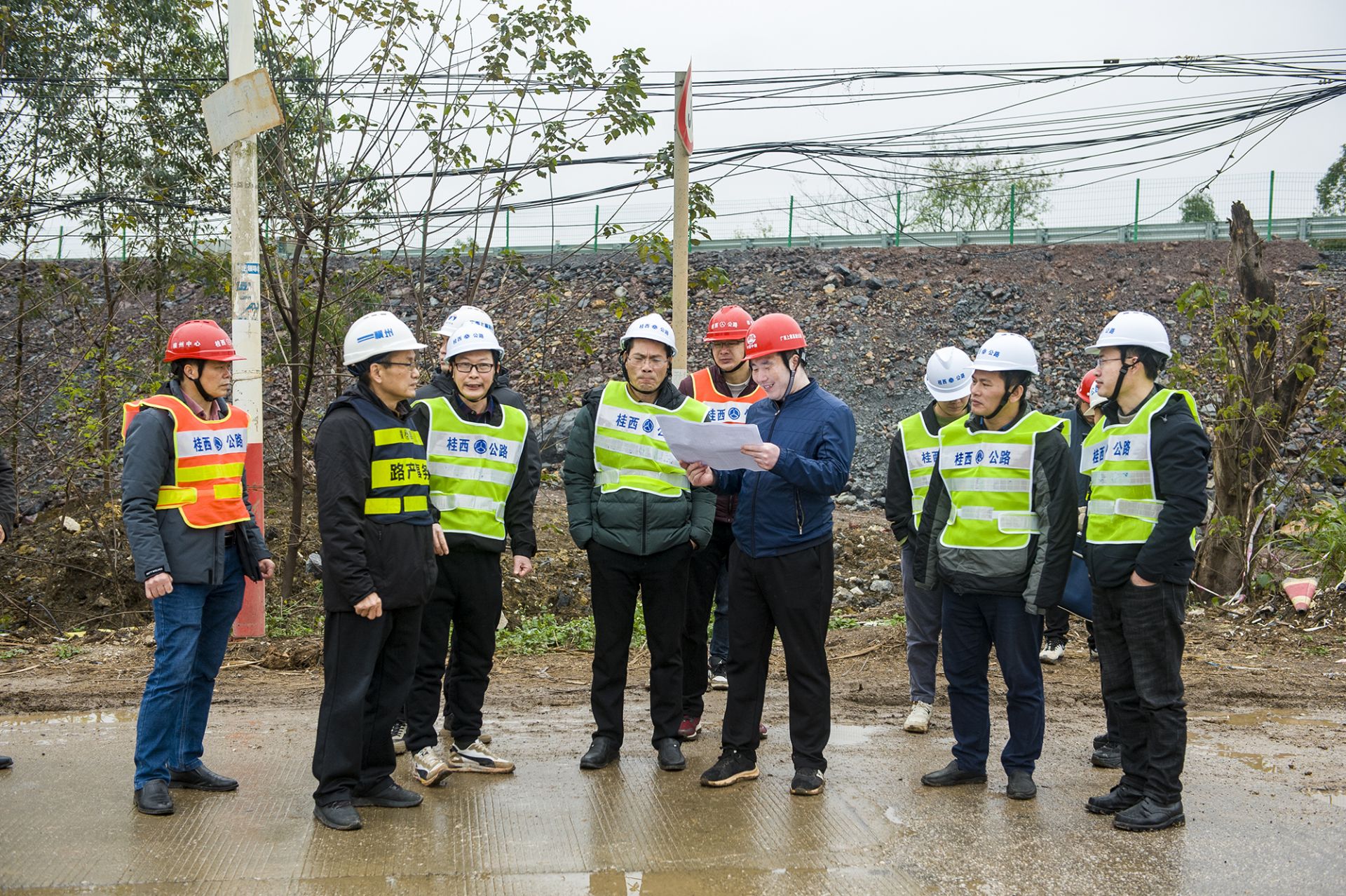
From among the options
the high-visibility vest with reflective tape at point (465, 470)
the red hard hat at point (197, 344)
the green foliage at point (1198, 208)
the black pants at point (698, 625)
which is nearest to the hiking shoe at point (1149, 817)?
the black pants at point (698, 625)

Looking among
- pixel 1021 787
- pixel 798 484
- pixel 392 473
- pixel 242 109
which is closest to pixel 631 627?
pixel 798 484

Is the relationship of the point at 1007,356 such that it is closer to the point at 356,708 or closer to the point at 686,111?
the point at 356,708

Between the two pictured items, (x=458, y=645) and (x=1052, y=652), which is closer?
(x=458, y=645)

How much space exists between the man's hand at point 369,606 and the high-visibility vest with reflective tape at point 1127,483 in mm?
3356

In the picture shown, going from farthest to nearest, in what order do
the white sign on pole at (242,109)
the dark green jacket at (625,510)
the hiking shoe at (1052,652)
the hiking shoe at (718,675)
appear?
the hiking shoe at (1052,652) < the white sign on pole at (242,109) < the hiking shoe at (718,675) < the dark green jacket at (625,510)

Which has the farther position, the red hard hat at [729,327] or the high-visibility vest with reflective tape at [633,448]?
the red hard hat at [729,327]

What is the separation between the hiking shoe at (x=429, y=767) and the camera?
218 inches

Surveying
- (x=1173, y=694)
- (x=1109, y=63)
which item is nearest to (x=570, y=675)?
(x=1173, y=694)

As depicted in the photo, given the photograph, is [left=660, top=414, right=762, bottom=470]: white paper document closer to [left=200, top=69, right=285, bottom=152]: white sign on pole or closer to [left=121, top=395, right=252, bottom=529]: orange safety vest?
[left=121, top=395, right=252, bottom=529]: orange safety vest

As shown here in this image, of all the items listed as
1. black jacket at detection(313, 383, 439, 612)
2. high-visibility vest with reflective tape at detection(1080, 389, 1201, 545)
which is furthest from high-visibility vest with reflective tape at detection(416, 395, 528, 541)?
high-visibility vest with reflective tape at detection(1080, 389, 1201, 545)

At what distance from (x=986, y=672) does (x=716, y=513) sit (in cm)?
172

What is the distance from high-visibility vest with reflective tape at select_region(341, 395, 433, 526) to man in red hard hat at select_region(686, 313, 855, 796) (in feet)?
4.48

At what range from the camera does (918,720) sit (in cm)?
675

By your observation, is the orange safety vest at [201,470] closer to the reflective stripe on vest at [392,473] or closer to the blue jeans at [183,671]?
the blue jeans at [183,671]
